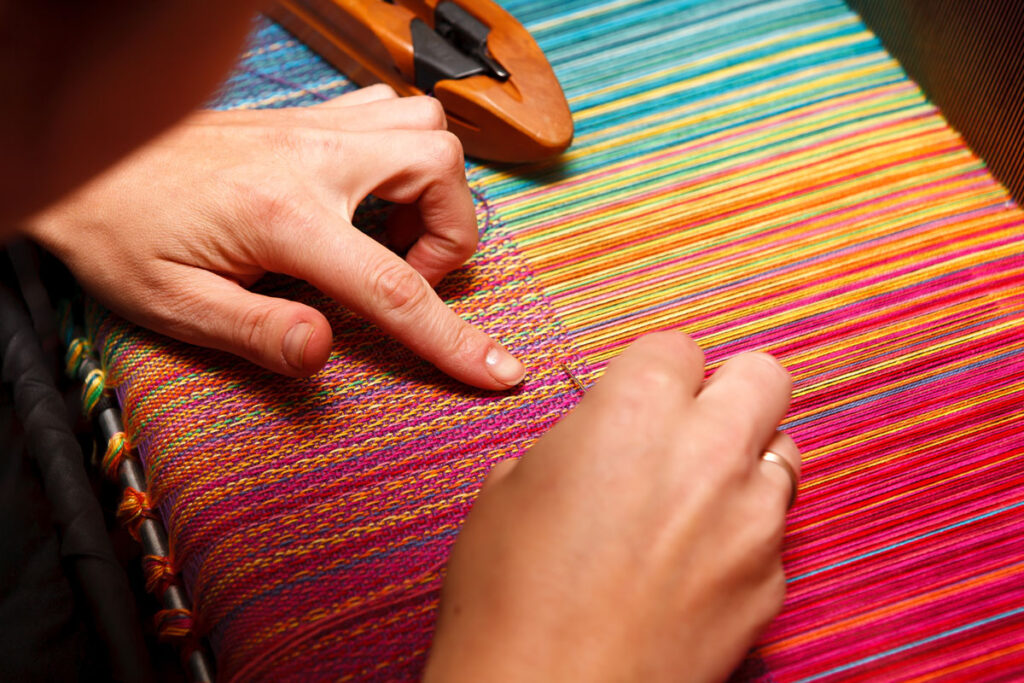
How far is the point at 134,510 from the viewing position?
0.74 metres

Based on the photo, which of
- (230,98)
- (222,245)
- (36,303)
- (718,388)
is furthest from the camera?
(230,98)

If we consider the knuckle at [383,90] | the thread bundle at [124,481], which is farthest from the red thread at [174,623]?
the knuckle at [383,90]

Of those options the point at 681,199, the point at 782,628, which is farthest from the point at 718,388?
the point at 681,199

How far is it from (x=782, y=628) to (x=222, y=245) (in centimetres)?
56

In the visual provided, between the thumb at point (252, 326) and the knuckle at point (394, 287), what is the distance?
0.17ft

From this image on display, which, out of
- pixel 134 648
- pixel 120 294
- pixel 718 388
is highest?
pixel 718 388

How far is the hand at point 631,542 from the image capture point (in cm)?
47

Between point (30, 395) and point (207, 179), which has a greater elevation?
point (207, 179)

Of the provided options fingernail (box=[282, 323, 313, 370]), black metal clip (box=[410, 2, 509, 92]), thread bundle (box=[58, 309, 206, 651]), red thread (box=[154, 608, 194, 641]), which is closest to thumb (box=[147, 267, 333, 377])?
fingernail (box=[282, 323, 313, 370])

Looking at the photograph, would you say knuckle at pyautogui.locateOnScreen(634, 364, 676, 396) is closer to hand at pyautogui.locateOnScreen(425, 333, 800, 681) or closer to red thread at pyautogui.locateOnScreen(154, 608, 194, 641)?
hand at pyautogui.locateOnScreen(425, 333, 800, 681)

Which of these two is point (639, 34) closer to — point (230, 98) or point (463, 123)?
point (463, 123)

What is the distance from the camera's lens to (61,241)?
2.58 ft

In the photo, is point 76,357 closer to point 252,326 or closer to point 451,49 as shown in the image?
point 252,326

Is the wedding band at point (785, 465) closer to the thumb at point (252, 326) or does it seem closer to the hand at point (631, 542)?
the hand at point (631, 542)
